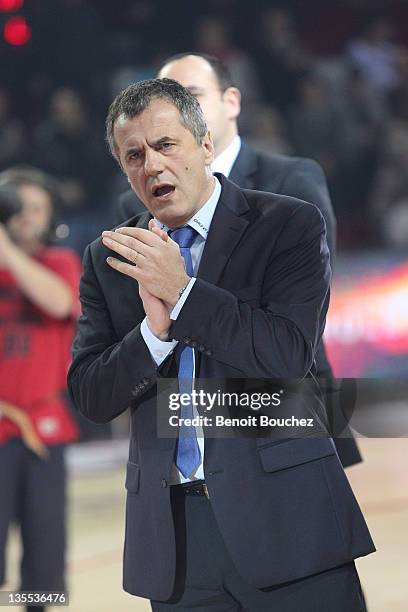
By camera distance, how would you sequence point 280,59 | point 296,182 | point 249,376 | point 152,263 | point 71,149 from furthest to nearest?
1. point 280,59
2. point 71,149
3. point 296,182
4. point 249,376
5. point 152,263

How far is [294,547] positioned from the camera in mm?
1532

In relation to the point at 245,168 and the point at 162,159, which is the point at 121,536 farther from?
the point at 162,159

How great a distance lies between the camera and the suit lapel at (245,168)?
6.98 feet

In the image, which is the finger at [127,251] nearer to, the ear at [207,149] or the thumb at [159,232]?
the thumb at [159,232]

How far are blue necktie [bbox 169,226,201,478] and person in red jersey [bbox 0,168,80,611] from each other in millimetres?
1587

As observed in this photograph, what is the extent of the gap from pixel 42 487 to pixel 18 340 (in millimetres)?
431

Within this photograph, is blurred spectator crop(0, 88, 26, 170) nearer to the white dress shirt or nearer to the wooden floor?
the wooden floor

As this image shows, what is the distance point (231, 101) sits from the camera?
7.67 ft

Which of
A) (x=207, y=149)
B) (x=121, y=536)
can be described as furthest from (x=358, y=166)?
(x=207, y=149)

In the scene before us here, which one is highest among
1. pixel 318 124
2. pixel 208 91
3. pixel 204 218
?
pixel 318 124

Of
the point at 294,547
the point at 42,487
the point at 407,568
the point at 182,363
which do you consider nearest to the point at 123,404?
the point at 182,363

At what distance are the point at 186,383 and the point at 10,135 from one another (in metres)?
4.18

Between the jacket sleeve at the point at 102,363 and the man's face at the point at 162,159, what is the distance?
0.18m

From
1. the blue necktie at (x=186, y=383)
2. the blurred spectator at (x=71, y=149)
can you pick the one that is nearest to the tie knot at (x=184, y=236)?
the blue necktie at (x=186, y=383)
